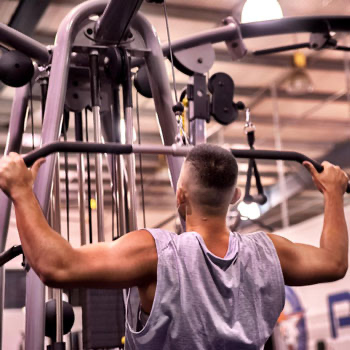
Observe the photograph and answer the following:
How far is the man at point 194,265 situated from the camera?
150 centimetres

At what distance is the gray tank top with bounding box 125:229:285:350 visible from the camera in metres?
1.57

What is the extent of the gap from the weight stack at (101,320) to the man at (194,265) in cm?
79

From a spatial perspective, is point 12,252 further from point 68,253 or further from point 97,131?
point 68,253

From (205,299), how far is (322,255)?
432mm

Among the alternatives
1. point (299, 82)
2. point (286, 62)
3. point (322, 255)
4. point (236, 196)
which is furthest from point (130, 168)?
point (286, 62)

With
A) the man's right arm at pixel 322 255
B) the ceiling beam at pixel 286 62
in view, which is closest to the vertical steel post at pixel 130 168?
the man's right arm at pixel 322 255

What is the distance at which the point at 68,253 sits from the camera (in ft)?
4.85

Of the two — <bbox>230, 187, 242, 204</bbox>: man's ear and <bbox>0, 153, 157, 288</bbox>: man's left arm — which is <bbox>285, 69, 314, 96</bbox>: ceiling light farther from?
<bbox>0, 153, 157, 288</bbox>: man's left arm

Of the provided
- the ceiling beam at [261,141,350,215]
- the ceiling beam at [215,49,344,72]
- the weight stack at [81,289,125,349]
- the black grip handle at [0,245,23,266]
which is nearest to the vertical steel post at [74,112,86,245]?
the weight stack at [81,289,125,349]

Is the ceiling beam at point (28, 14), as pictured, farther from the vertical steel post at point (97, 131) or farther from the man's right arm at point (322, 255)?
the man's right arm at point (322, 255)

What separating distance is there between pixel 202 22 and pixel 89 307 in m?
4.47

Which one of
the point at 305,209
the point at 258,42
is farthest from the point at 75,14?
the point at 305,209

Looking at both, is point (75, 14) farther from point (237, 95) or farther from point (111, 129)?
point (237, 95)

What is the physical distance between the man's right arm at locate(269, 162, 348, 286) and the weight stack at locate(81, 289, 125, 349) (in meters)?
0.89
